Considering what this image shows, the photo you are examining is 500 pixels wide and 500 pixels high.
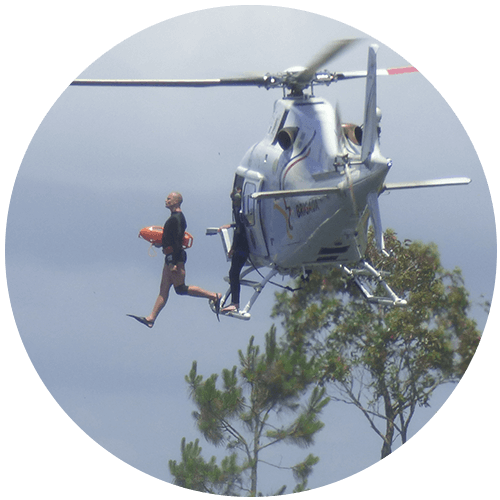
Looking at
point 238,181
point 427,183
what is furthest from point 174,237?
point 427,183

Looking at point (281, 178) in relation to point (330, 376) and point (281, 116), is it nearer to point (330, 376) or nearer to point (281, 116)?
point (281, 116)

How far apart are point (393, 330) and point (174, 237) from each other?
23.8ft

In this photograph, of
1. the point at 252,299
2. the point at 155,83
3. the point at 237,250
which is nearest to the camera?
the point at 155,83

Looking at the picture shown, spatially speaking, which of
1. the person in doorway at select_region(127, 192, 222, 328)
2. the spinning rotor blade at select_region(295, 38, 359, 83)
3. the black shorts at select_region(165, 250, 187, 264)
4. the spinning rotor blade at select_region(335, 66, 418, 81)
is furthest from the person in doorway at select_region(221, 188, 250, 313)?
the spinning rotor blade at select_region(335, 66, 418, 81)

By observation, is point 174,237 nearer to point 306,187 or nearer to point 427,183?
point 306,187

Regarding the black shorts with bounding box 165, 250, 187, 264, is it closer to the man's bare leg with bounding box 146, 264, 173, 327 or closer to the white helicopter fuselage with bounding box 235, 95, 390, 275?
the man's bare leg with bounding box 146, 264, 173, 327

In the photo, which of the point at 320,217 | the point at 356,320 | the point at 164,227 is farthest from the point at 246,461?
the point at 320,217

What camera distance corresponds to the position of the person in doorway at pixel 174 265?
1877cm

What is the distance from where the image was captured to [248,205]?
741 inches

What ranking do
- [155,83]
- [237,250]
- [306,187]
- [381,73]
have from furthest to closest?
[381,73], [237,250], [155,83], [306,187]

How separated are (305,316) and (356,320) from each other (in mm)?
1215

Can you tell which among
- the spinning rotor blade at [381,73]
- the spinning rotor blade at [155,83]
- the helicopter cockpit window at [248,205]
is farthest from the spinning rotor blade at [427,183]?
the spinning rotor blade at [155,83]

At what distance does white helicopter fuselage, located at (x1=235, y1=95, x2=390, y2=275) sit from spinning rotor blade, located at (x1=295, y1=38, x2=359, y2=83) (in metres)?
0.49

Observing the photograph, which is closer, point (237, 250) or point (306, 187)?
point (306, 187)
